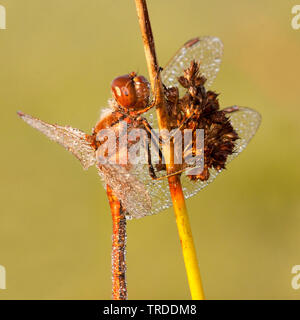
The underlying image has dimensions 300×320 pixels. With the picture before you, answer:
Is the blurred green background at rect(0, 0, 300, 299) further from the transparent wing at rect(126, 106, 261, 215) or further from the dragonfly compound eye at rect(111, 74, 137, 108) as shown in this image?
the dragonfly compound eye at rect(111, 74, 137, 108)

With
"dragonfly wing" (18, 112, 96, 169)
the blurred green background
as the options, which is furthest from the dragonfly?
the blurred green background

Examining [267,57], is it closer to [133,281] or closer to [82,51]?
[82,51]

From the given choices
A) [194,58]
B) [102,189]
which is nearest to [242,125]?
[194,58]

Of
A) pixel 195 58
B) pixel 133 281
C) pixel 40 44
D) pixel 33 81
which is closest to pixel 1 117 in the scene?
pixel 33 81

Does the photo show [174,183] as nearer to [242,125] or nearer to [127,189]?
[127,189]

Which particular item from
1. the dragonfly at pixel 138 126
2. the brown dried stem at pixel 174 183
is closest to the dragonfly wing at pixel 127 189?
the dragonfly at pixel 138 126

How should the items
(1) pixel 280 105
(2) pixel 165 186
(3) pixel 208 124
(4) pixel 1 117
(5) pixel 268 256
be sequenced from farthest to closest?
(4) pixel 1 117
(1) pixel 280 105
(5) pixel 268 256
(2) pixel 165 186
(3) pixel 208 124

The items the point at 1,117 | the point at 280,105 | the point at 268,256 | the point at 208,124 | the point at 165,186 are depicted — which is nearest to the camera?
the point at 208,124
